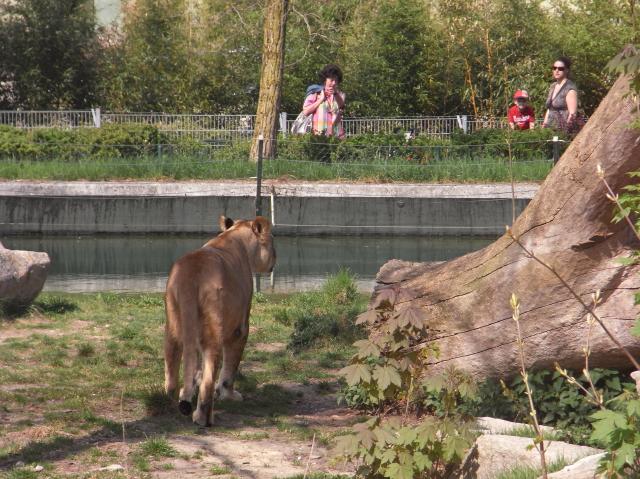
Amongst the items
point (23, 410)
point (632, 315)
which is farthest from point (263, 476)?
point (632, 315)

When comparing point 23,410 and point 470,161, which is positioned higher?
point 470,161

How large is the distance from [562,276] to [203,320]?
2341mm

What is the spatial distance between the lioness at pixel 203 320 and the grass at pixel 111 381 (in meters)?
0.30

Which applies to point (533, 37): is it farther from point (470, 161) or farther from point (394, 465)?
point (394, 465)

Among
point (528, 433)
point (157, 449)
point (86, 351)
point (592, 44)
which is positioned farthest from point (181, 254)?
point (592, 44)

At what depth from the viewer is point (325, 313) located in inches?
449

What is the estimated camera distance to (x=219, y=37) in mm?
31469

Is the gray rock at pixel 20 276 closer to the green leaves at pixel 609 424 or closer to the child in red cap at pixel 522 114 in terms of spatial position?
the green leaves at pixel 609 424

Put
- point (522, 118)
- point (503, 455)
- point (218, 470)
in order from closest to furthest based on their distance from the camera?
point (503, 455) < point (218, 470) < point (522, 118)

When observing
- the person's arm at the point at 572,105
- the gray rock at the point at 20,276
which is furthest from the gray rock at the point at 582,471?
the person's arm at the point at 572,105

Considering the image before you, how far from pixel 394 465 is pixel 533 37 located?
25.4 metres

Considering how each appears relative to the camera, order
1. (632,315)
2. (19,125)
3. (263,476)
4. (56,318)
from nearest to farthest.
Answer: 1. (263,476)
2. (632,315)
3. (56,318)
4. (19,125)

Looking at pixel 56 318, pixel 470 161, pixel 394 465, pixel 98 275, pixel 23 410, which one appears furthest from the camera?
pixel 470 161

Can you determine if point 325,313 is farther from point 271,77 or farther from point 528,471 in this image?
point 271,77
